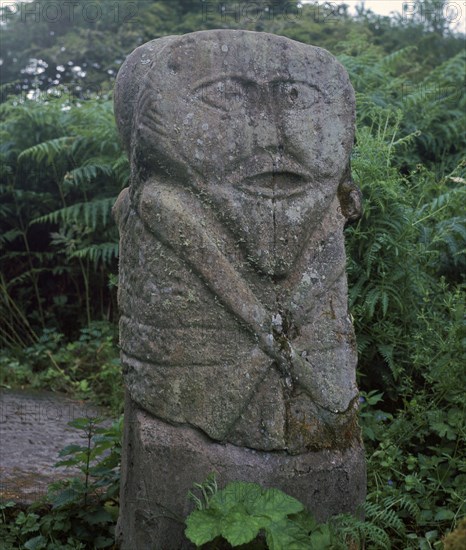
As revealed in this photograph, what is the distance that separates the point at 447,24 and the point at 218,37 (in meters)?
9.74

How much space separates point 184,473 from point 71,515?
883 millimetres

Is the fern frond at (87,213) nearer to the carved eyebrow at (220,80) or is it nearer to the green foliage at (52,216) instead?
the green foliage at (52,216)

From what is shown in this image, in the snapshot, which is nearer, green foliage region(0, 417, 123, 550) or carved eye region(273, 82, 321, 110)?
carved eye region(273, 82, 321, 110)

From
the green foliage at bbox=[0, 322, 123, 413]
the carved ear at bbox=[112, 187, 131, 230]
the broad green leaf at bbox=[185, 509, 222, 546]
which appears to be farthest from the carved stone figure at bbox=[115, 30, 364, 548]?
the green foliage at bbox=[0, 322, 123, 413]

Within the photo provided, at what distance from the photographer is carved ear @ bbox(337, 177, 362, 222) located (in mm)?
2982

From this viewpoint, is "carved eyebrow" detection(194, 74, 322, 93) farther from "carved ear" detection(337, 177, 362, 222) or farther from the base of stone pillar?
the base of stone pillar

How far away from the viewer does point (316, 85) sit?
2842 mm

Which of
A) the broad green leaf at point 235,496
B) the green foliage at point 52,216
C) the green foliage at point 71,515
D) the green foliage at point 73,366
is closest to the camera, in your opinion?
the broad green leaf at point 235,496

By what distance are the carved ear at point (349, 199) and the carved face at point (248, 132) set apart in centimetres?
14

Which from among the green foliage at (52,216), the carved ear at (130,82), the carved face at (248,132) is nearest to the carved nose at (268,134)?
the carved face at (248,132)

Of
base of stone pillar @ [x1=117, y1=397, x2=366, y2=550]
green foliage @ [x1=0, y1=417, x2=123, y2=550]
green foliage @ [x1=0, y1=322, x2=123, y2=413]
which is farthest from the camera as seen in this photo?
green foliage @ [x1=0, y1=322, x2=123, y2=413]

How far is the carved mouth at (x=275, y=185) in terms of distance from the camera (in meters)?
2.76

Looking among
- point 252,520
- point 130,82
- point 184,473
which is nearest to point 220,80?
point 130,82

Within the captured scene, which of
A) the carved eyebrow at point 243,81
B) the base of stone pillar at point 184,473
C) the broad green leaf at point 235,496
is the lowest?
the base of stone pillar at point 184,473
